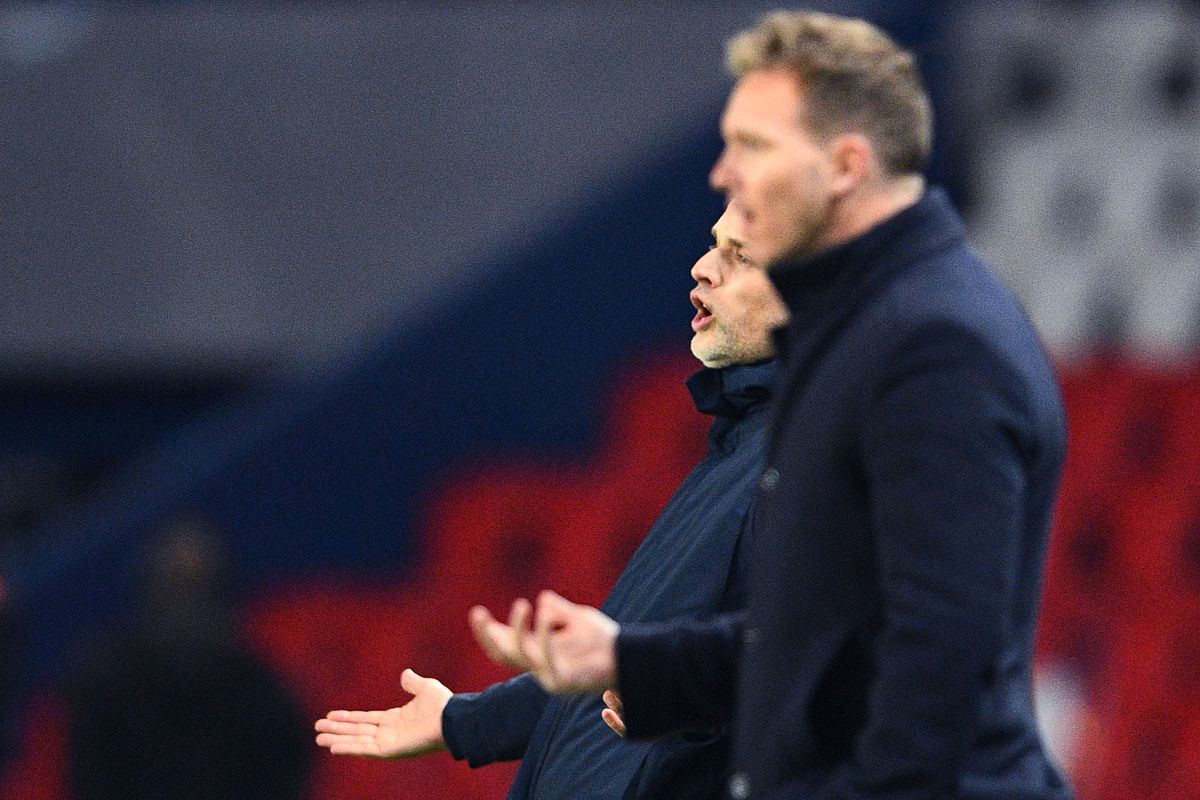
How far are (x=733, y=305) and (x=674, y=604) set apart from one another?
0.86 feet

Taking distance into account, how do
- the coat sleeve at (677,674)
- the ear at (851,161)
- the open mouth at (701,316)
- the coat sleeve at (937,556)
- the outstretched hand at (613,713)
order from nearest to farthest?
the coat sleeve at (937,556)
the ear at (851,161)
the coat sleeve at (677,674)
the outstretched hand at (613,713)
the open mouth at (701,316)

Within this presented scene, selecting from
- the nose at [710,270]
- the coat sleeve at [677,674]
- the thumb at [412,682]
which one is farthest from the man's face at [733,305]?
the thumb at [412,682]

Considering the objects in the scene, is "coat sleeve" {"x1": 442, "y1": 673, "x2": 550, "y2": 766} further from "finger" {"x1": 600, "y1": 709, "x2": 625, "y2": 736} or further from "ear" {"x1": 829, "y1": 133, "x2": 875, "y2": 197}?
"ear" {"x1": 829, "y1": 133, "x2": 875, "y2": 197}

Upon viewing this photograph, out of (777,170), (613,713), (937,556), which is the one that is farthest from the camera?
(613,713)

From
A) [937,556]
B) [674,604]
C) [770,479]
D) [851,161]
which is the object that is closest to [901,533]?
[937,556]

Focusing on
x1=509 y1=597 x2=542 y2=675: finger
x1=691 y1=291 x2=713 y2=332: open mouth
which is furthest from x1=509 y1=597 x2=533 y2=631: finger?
x1=691 y1=291 x2=713 y2=332: open mouth

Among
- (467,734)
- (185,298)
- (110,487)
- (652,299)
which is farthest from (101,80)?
(467,734)

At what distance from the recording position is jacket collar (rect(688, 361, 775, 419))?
186 centimetres

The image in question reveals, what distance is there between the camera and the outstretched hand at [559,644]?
1.49 m

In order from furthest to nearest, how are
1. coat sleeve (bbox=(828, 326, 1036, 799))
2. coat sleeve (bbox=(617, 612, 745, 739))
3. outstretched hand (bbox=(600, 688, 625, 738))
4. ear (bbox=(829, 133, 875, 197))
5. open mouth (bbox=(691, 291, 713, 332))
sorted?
open mouth (bbox=(691, 291, 713, 332)) < outstretched hand (bbox=(600, 688, 625, 738)) < coat sleeve (bbox=(617, 612, 745, 739)) < ear (bbox=(829, 133, 875, 197)) < coat sleeve (bbox=(828, 326, 1036, 799))

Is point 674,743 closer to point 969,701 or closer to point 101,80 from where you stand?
point 969,701

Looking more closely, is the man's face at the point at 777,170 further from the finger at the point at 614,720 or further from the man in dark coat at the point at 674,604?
the finger at the point at 614,720

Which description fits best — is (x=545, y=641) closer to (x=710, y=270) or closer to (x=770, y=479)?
(x=770, y=479)

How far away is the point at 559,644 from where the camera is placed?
1501 millimetres
